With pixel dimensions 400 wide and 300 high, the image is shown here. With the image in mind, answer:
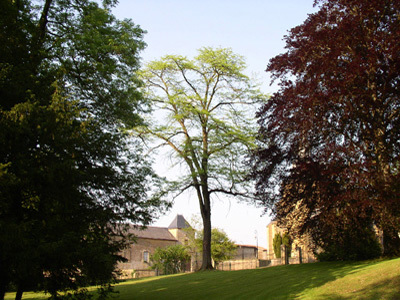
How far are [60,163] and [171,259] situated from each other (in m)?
34.4

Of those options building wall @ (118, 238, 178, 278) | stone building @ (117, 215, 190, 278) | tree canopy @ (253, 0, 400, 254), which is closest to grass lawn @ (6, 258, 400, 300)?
tree canopy @ (253, 0, 400, 254)

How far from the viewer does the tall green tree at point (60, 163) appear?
9.65 meters

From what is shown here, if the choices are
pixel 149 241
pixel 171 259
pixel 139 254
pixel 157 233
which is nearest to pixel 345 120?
pixel 171 259

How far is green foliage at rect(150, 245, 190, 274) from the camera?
137ft

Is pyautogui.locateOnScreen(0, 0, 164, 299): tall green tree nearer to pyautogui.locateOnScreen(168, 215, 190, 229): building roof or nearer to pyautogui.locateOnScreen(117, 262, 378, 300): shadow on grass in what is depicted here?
pyautogui.locateOnScreen(117, 262, 378, 300): shadow on grass

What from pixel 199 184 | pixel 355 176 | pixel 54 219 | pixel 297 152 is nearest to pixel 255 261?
pixel 199 184

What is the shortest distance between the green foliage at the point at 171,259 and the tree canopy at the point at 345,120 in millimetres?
26303

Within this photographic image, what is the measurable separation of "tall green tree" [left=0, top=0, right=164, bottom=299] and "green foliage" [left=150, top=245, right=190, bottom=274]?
93.8 feet

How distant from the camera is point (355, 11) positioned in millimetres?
16156

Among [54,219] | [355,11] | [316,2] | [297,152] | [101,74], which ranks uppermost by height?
[316,2]

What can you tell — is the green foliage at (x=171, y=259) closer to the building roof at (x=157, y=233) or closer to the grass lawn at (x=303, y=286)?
the building roof at (x=157, y=233)

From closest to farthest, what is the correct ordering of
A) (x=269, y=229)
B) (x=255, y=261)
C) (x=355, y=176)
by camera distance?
1. (x=355, y=176)
2. (x=255, y=261)
3. (x=269, y=229)

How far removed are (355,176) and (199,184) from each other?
13.5 meters

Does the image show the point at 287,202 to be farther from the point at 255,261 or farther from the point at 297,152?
the point at 255,261
